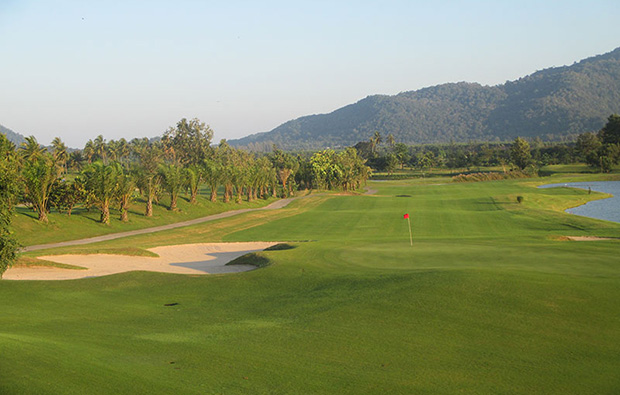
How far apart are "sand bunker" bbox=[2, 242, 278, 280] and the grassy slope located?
18.6ft

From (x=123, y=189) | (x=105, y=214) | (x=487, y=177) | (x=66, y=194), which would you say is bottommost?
(x=487, y=177)

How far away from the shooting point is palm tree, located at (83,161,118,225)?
162 feet

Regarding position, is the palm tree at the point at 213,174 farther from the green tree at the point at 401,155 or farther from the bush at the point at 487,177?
the green tree at the point at 401,155

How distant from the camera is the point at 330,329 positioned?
469 inches

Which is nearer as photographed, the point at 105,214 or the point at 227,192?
the point at 105,214

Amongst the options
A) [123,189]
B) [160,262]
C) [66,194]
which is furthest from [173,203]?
[160,262]

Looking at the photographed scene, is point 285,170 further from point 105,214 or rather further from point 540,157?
point 540,157

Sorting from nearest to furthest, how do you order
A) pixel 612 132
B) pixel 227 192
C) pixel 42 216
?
1. pixel 42 216
2. pixel 227 192
3. pixel 612 132

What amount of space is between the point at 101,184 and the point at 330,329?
42537mm

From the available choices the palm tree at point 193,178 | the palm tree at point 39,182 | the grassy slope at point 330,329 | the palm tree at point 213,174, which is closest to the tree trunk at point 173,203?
the palm tree at point 193,178

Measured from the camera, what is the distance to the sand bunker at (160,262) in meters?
24.3

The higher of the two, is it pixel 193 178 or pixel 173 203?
pixel 193 178

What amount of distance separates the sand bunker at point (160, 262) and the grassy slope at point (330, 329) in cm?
568

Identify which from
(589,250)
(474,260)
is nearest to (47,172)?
(474,260)
